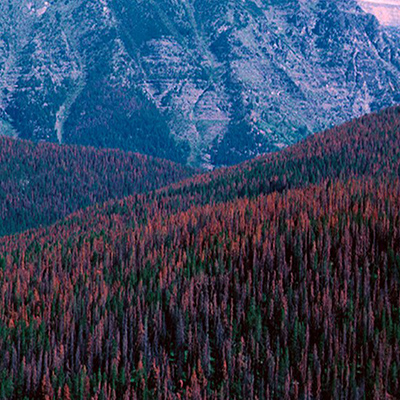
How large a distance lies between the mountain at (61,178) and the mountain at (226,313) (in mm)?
76762

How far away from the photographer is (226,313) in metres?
12.5

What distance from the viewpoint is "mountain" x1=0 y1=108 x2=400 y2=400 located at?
10039 millimetres

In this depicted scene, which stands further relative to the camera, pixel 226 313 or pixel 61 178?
pixel 61 178

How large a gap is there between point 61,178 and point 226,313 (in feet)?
349

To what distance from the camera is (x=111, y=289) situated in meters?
15.3

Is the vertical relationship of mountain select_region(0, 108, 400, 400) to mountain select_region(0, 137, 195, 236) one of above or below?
below

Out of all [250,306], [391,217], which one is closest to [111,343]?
[250,306]

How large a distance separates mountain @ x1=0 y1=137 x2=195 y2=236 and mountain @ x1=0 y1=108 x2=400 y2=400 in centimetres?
7676

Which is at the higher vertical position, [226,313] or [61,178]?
[61,178]

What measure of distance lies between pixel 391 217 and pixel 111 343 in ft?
29.7

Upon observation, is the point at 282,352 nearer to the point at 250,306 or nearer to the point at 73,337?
the point at 250,306

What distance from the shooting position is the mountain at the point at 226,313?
395 inches

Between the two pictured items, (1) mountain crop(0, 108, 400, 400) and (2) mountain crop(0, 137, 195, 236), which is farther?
(2) mountain crop(0, 137, 195, 236)

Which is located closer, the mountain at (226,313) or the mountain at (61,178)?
the mountain at (226,313)
